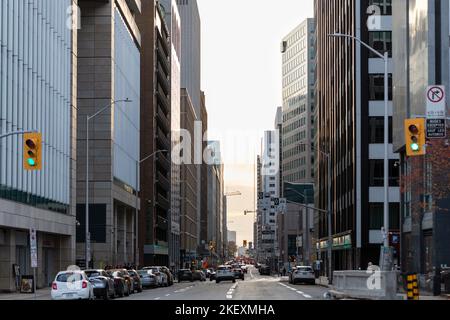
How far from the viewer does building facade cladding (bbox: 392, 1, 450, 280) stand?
47562mm

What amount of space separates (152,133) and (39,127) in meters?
55.7

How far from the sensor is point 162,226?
403 feet

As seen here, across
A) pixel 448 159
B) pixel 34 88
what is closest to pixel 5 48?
pixel 34 88

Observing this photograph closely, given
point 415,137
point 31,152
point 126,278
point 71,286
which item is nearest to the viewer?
point 415,137

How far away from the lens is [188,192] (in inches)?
6683

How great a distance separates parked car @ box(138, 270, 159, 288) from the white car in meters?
25.6

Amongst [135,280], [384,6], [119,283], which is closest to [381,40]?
[384,6]

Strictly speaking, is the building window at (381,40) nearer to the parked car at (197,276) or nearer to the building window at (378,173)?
the building window at (378,173)

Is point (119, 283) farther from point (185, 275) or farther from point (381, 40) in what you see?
point (381, 40)

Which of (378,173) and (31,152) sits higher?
(378,173)

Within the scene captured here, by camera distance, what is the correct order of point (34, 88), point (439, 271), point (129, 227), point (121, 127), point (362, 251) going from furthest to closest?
point (129, 227) < point (121, 127) < point (362, 251) < point (34, 88) < point (439, 271)
